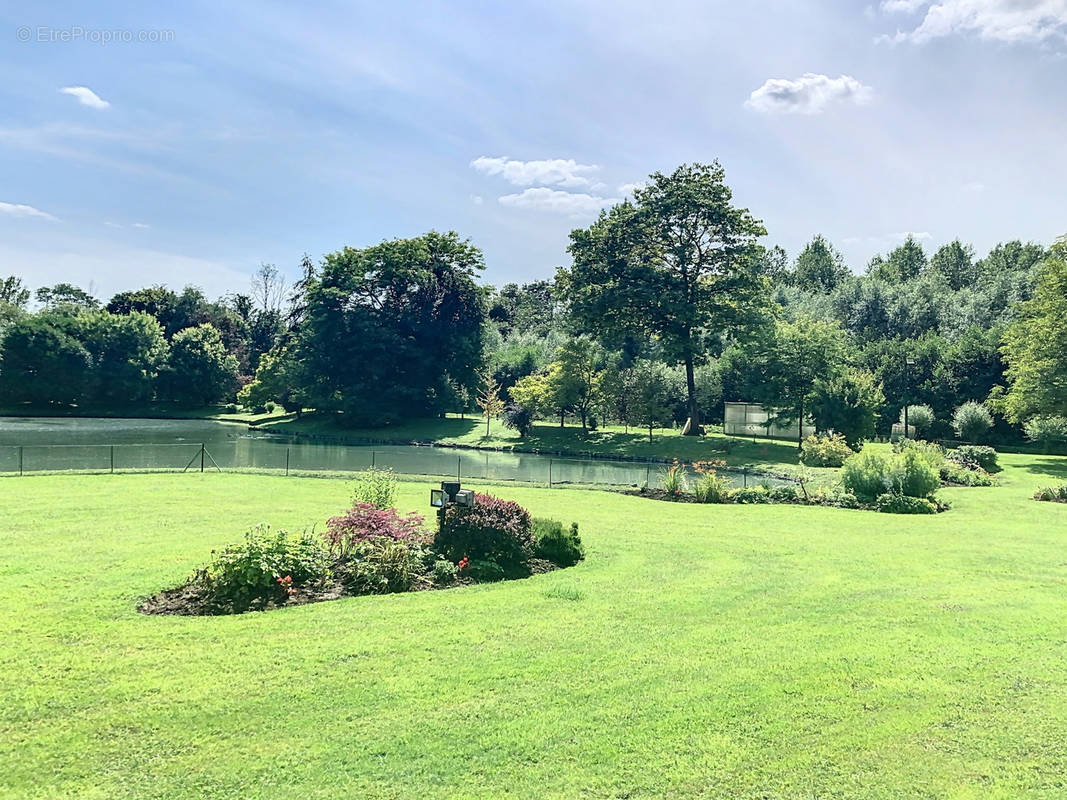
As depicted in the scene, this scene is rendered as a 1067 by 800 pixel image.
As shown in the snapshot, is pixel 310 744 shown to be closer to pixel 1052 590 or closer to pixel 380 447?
pixel 1052 590

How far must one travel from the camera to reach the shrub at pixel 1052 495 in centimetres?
2009

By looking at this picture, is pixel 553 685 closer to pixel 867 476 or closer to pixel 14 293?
pixel 867 476

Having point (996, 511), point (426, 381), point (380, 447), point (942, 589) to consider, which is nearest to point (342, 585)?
point (942, 589)

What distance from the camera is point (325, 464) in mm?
32844

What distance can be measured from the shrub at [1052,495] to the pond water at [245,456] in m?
8.35

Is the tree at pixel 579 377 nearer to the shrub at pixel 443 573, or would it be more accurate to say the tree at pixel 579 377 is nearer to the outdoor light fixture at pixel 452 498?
the outdoor light fixture at pixel 452 498

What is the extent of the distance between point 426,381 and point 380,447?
505 inches

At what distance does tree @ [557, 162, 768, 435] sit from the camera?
44719 mm

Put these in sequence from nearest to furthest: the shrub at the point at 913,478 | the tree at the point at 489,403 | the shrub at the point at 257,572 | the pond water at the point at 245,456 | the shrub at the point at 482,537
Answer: the shrub at the point at 257,572 < the shrub at the point at 482,537 < the shrub at the point at 913,478 < the pond water at the point at 245,456 < the tree at the point at 489,403

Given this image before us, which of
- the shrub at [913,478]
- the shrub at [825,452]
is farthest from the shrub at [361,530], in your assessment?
the shrub at [825,452]

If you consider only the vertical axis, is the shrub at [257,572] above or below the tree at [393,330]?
below

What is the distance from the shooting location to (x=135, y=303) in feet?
283

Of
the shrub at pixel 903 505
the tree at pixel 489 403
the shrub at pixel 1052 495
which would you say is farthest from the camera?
the tree at pixel 489 403

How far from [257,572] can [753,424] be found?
4482 centimetres
